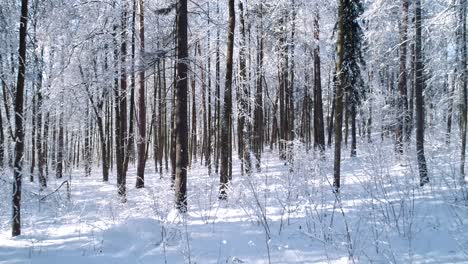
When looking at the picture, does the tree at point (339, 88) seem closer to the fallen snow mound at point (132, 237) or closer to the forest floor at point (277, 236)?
the forest floor at point (277, 236)

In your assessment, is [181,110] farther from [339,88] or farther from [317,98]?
[317,98]

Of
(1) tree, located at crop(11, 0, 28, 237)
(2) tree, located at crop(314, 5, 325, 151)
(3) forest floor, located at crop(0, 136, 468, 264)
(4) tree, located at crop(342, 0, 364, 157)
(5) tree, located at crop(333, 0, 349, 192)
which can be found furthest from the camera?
(2) tree, located at crop(314, 5, 325, 151)

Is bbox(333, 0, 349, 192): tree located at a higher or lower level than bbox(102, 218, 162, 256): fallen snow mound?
higher

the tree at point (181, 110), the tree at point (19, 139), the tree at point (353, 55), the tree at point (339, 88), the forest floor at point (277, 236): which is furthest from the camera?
the tree at point (353, 55)

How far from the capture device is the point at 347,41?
12312mm

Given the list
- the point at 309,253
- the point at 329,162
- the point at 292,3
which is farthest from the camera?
the point at 292,3

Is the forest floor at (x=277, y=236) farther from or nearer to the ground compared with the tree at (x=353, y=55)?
nearer to the ground

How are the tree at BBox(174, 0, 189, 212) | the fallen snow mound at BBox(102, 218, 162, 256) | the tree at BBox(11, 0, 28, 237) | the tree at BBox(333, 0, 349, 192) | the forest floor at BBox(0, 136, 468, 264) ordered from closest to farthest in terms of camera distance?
the forest floor at BBox(0, 136, 468, 264), the fallen snow mound at BBox(102, 218, 162, 256), the tree at BBox(11, 0, 28, 237), the tree at BBox(174, 0, 189, 212), the tree at BBox(333, 0, 349, 192)

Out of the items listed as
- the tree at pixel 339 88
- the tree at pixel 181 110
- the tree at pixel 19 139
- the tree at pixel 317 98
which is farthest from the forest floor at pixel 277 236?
the tree at pixel 317 98

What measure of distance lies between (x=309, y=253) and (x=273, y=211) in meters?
2.39

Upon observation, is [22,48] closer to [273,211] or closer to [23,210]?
[23,210]

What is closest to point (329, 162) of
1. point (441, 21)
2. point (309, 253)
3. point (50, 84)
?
point (441, 21)

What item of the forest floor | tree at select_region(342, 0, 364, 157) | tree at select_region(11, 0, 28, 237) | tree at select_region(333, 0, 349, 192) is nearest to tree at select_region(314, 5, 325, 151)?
tree at select_region(342, 0, 364, 157)

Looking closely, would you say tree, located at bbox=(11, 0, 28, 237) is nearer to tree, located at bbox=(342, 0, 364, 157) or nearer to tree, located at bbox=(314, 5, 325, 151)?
tree, located at bbox=(342, 0, 364, 157)
